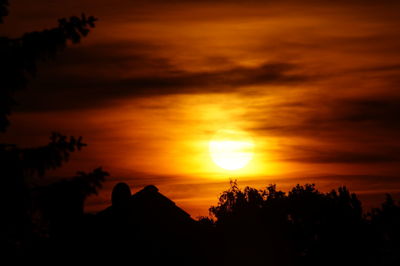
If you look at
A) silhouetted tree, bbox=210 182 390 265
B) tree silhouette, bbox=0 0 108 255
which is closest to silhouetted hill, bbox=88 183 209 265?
tree silhouette, bbox=0 0 108 255

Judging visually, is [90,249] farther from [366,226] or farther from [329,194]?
[329,194]

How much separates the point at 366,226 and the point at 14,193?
79.7m

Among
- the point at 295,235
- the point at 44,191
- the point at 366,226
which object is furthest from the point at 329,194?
the point at 44,191

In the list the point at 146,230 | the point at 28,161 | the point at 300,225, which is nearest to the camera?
the point at 28,161

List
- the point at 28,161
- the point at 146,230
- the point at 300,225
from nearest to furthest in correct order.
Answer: the point at 28,161
the point at 146,230
the point at 300,225

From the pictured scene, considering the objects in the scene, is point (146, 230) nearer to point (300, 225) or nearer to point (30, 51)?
point (30, 51)

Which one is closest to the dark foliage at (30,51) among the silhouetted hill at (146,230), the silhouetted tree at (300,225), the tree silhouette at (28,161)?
the tree silhouette at (28,161)

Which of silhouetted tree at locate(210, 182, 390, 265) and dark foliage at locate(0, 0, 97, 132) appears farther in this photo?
silhouetted tree at locate(210, 182, 390, 265)

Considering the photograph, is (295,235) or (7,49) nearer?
(7,49)

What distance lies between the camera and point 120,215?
3234 cm

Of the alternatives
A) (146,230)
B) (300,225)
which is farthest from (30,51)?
(300,225)

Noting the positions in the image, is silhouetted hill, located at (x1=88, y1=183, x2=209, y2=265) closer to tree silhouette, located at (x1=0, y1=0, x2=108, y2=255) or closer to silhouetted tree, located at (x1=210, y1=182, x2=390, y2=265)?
tree silhouette, located at (x1=0, y1=0, x2=108, y2=255)

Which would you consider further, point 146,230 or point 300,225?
point 300,225

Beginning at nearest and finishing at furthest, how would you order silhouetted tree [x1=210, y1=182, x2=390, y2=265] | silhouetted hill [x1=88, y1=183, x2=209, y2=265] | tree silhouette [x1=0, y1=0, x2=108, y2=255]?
tree silhouette [x1=0, y1=0, x2=108, y2=255]
silhouetted hill [x1=88, y1=183, x2=209, y2=265]
silhouetted tree [x1=210, y1=182, x2=390, y2=265]
